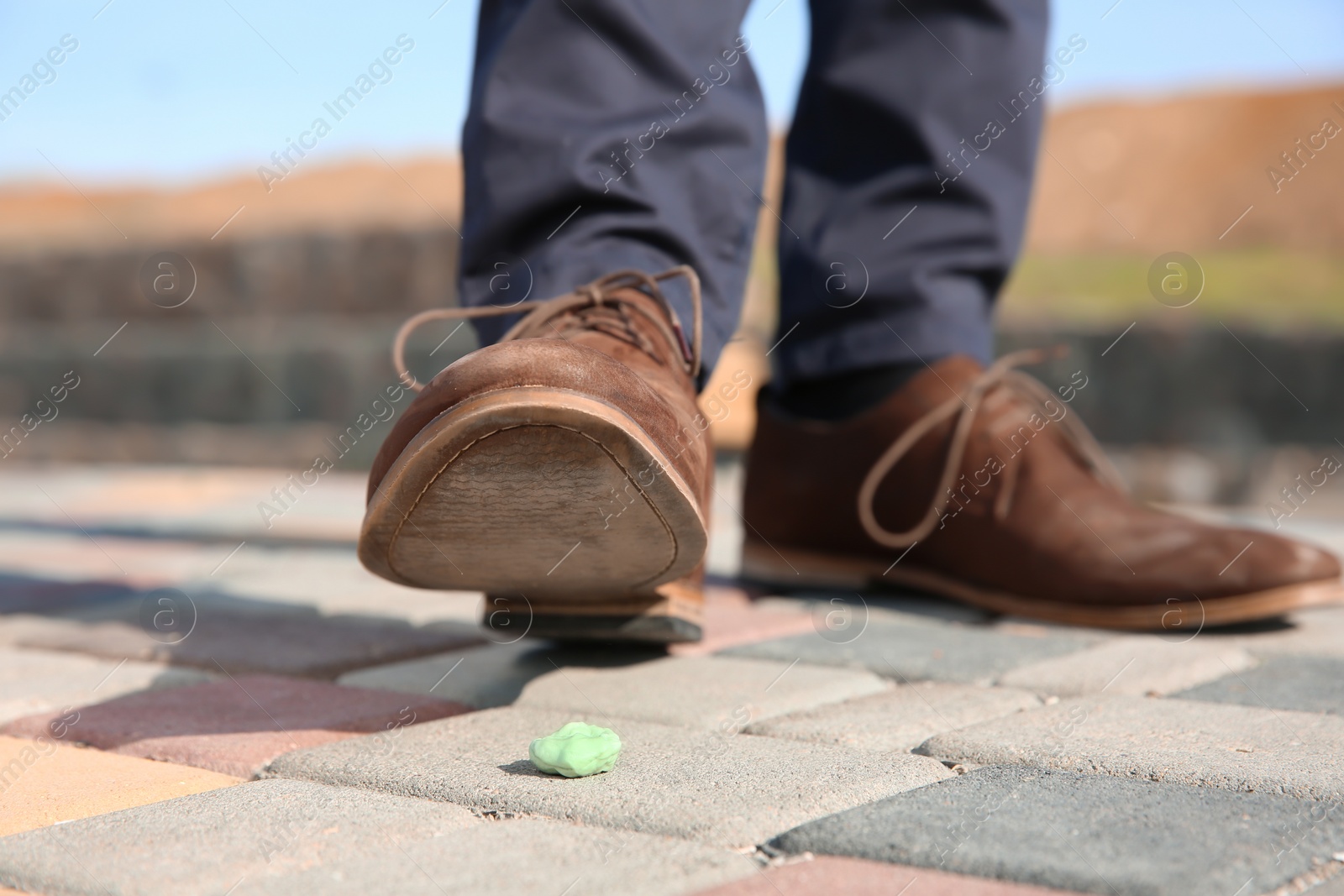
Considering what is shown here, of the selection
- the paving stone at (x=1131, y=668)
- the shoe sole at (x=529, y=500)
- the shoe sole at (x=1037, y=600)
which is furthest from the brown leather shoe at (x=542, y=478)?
the shoe sole at (x=1037, y=600)

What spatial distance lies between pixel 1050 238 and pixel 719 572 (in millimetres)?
20201

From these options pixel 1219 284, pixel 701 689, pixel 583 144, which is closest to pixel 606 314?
pixel 583 144

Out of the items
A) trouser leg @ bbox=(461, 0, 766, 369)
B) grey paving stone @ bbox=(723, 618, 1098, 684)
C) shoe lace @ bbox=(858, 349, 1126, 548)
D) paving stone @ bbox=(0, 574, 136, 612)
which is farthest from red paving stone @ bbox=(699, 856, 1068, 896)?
paving stone @ bbox=(0, 574, 136, 612)

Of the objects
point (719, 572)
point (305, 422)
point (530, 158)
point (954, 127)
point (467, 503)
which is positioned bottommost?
point (305, 422)

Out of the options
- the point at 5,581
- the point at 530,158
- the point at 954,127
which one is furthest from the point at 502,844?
the point at 5,581

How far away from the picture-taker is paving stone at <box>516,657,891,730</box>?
986 millimetres

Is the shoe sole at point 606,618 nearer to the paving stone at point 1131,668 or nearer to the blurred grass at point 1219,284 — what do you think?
the paving stone at point 1131,668

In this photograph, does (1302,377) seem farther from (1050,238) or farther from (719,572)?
(1050,238)

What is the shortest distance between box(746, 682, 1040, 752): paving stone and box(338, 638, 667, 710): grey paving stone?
10.3 inches

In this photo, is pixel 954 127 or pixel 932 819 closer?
pixel 932 819

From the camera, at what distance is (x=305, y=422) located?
4973 millimetres

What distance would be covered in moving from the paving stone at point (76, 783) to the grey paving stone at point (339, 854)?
0.16 feet

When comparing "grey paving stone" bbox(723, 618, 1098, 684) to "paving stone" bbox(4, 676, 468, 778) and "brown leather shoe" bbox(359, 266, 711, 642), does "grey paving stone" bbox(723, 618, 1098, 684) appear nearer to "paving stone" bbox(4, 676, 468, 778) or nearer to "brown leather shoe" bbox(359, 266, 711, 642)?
"brown leather shoe" bbox(359, 266, 711, 642)

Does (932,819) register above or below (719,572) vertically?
above
